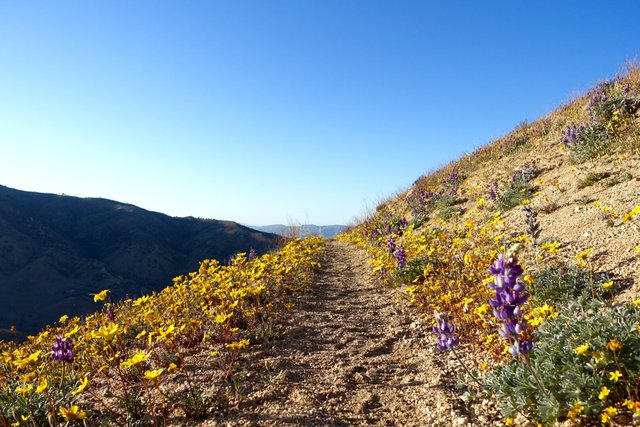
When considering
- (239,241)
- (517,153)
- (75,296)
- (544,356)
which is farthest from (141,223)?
(544,356)

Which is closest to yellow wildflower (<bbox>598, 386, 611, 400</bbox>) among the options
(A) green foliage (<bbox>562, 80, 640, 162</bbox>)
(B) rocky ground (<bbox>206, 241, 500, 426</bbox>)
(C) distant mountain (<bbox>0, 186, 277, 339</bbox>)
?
(B) rocky ground (<bbox>206, 241, 500, 426</bbox>)

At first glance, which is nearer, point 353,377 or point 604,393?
point 604,393

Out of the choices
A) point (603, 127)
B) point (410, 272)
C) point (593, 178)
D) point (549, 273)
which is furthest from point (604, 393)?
point (603, 127)

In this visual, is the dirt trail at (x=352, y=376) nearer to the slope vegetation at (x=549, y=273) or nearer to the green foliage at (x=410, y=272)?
the slope vegetation at (x=549, y=273)

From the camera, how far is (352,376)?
3992 millimetres

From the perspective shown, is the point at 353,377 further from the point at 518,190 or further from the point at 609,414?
the point at 518,190

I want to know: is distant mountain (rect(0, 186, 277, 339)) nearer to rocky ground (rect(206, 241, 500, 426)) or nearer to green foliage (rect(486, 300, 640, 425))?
rocky ground (rect(206, 241, 500, 426))

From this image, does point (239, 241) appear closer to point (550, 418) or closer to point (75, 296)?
point (75, 296)

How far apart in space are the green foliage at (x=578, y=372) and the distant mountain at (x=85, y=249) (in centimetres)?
2475

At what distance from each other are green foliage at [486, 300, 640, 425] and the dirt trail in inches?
21.9

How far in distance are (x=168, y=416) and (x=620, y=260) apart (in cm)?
507

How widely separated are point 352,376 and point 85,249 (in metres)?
43.0

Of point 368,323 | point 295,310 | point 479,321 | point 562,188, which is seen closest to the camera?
point 479,321

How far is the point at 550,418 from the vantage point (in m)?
2.37
